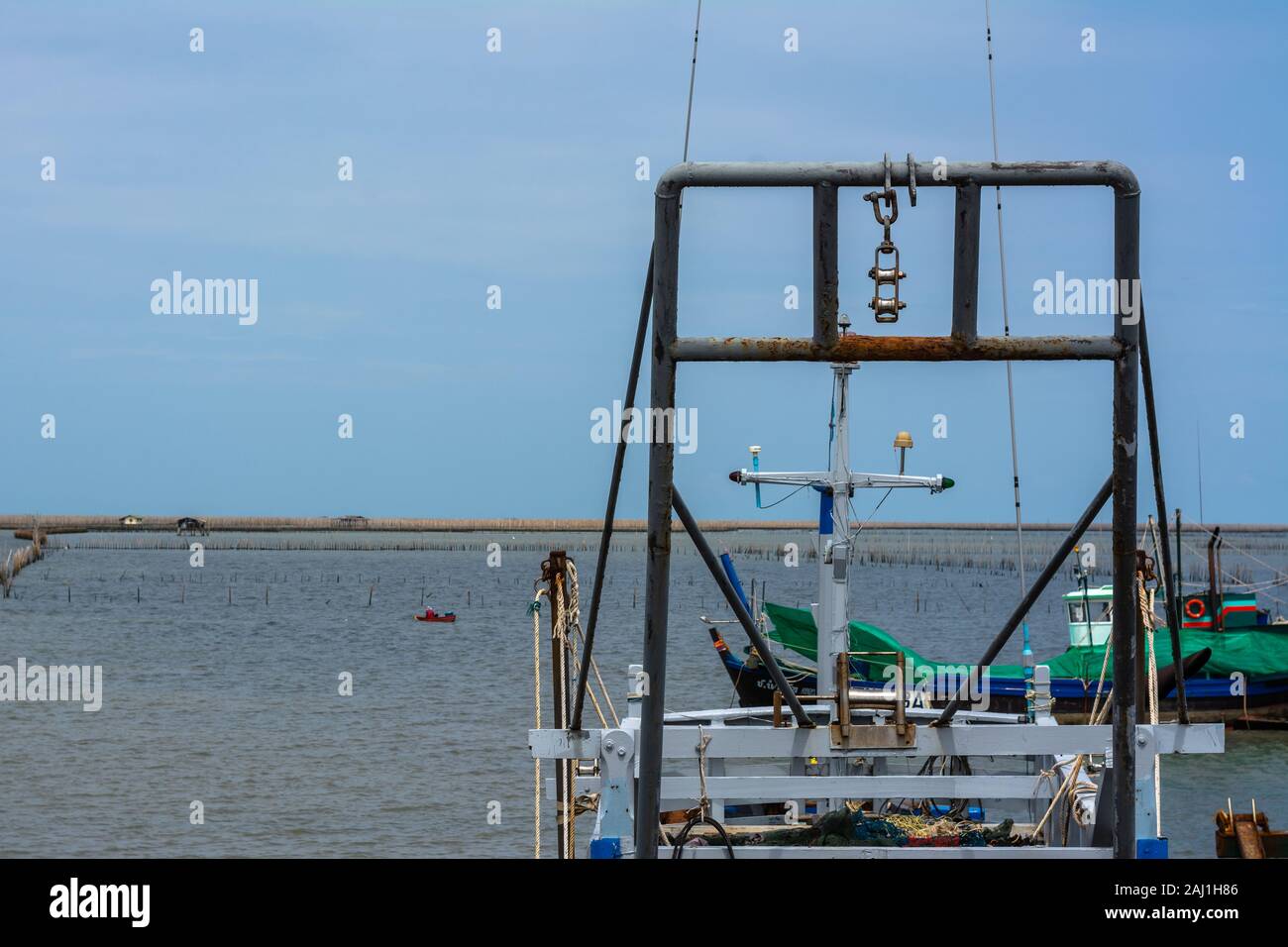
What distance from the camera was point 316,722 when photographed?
35.8 metres

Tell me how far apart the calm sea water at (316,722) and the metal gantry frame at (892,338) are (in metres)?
15.6

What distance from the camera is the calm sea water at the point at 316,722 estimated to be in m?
23.7

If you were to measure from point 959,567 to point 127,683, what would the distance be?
10177 cm

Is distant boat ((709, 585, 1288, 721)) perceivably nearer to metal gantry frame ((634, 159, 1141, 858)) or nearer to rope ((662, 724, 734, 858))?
rope ((662, 724, 734, 858))

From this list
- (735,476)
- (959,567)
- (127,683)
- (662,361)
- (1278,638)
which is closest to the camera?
(662,361)

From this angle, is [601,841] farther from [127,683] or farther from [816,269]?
[127,683]

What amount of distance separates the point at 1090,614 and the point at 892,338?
29.4m

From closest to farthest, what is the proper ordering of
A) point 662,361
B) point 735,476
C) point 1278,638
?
point 662,361 → point 735,476 → point 1278,638

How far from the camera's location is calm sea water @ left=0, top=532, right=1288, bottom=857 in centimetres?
2370

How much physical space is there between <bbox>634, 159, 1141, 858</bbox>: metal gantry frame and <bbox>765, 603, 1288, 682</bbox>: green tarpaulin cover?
2243 cm

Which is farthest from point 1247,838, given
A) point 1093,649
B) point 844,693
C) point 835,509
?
point 1093,649

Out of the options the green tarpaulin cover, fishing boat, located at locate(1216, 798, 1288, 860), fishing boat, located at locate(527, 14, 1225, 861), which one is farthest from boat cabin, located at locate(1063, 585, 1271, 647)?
fishing boat, located at locate(527, 14, 1225, 861)

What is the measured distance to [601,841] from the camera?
31.0 ft
